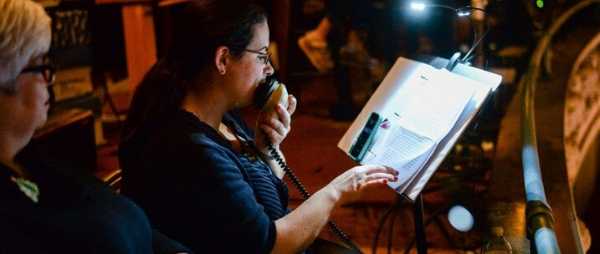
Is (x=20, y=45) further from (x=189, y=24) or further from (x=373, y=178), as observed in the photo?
(x=373, y=178)

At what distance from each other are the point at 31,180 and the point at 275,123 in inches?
37.5

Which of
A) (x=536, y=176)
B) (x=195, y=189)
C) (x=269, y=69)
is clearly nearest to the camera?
(x=536, y=176)

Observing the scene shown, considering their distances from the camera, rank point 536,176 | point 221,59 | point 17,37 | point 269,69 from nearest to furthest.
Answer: point 17,37, point 536,176, point 221,59, point 269,69

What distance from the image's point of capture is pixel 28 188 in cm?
135

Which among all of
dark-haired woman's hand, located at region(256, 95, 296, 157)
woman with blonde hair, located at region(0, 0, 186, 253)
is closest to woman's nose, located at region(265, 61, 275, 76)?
dark-haired woman's hand, located at region(256, 95, 296, 157)

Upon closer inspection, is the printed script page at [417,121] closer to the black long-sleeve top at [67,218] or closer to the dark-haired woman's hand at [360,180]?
the dark-haired woman's hand at [360,180]

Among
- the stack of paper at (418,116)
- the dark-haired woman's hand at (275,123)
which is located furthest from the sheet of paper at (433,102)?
the dark-haired woman's hand at (275,123)

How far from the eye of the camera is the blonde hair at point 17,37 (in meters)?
1.32

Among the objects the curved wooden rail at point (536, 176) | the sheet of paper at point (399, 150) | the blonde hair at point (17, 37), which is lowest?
the curved wooden rail at point (536, 176)

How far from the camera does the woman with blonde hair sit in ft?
4.26

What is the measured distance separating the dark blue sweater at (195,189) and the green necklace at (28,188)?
21.8 inches

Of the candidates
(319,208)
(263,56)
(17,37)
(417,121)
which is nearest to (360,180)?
(319,208)

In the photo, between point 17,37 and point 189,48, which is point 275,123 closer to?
point 189,48

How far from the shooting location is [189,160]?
1890 millimetres
